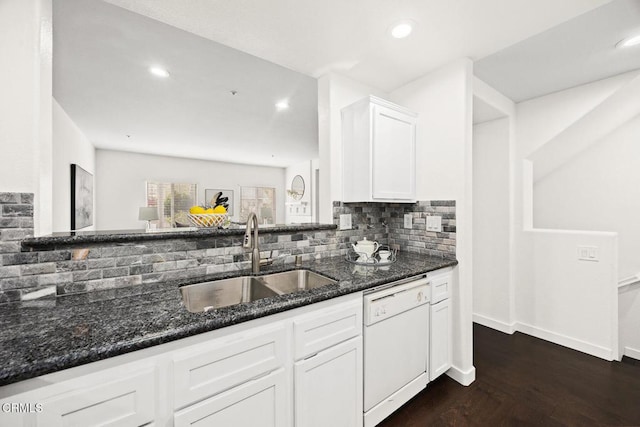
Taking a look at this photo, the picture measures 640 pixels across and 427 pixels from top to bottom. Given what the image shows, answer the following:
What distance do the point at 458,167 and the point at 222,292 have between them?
1824mm

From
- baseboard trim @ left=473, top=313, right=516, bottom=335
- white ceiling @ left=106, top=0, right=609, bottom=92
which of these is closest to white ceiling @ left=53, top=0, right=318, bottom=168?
white ceiling @ left=106, top=0, right=609, bottom=92

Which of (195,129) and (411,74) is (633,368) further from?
(195,129)

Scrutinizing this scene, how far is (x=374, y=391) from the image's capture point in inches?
56.7

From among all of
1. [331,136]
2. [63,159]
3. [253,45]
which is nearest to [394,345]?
[331,136]

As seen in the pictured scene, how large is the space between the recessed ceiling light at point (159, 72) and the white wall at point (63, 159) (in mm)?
1645

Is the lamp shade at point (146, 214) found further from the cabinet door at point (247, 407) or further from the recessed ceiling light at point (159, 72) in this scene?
the cabinet door at point (247, 407)

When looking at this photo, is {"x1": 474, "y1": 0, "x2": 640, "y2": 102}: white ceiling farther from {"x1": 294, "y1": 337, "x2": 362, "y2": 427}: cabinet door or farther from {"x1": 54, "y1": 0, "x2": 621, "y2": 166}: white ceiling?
{"x1": 294, "y1": 337, "x2": 362, "y2": 427}: cabinet door

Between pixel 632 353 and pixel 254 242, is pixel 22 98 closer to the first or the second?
pixel 254 242

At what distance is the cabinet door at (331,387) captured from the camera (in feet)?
3.79

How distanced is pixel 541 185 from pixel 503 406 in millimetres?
2328

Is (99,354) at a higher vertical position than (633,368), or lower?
higher

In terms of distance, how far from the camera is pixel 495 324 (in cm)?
271

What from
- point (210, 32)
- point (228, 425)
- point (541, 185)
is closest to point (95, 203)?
point (210, 32)

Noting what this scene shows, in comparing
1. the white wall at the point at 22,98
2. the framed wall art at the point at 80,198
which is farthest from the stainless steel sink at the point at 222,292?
the framed wall art at the point at 80,198
